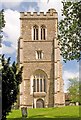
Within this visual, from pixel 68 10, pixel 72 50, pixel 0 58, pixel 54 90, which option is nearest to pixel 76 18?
pixel 68 10

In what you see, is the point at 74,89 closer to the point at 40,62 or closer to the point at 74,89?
the point at 74,89

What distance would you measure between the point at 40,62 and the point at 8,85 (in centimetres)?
3811

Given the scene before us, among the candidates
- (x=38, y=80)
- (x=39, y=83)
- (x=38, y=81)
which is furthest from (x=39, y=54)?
(x=39, y=83)

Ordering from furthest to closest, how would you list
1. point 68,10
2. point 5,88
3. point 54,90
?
1. point 54,90
2. point 68,10
3. point 5,88

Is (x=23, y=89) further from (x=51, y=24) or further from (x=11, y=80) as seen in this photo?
(x=11, y=80)

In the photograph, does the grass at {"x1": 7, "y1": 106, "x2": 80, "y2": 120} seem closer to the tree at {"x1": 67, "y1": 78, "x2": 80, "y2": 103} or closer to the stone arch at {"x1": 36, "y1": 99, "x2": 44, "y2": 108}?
the stone arch at {"x1": 36, "y1": 99, "x2": 44, "y2": 108}

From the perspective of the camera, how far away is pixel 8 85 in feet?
64.9

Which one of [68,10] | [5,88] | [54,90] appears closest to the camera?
[5,88]

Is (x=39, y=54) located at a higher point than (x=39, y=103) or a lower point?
higher

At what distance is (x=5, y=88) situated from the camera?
19547mm

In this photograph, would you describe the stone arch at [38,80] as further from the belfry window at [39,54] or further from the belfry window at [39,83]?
the belfry window at [39,54]

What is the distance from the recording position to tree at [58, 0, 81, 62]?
2048 cm

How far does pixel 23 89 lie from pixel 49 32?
10229mm

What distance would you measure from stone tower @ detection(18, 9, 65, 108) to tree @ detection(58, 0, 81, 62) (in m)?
34.2
